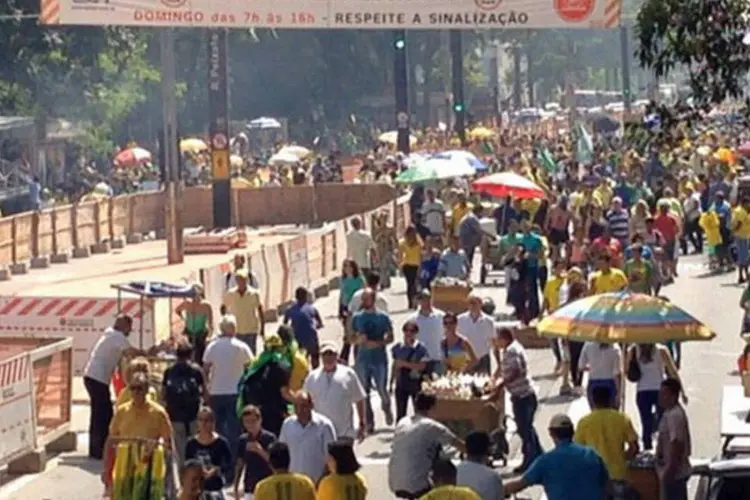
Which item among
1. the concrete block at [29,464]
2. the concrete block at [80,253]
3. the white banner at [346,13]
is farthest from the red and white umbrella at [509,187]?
the concrete block at [29,464]

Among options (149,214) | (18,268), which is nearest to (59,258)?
(18,268)

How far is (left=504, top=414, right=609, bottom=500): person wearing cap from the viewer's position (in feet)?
48.4

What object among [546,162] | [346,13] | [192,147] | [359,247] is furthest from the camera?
[192,147]

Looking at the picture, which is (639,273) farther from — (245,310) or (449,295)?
(245,310)

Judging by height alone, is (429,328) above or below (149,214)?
below

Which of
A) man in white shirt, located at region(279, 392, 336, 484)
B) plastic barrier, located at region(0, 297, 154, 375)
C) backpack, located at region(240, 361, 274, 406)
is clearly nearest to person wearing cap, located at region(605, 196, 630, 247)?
plastic barrier, located at region(0, 297, 154, 375)

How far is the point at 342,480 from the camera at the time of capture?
48.6 ft

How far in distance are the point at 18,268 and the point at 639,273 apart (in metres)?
20.4

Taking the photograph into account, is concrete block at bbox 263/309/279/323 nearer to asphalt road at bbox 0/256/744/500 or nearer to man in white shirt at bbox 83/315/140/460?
asphalt road at bbox 0/256/744/500

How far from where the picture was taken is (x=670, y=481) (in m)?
Answer: 16.3

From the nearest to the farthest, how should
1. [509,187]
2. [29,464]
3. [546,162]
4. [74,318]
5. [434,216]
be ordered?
1. [29,464]
2. [74,318]
3. [509,187]
4. [434,216]
5. [546,162]

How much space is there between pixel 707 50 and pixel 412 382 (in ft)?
15.4

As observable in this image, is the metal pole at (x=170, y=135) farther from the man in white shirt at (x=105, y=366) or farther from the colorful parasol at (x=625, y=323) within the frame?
the colorful parasol at (x=625, y=323)

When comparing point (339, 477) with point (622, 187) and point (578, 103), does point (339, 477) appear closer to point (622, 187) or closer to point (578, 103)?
point (622, 187)
